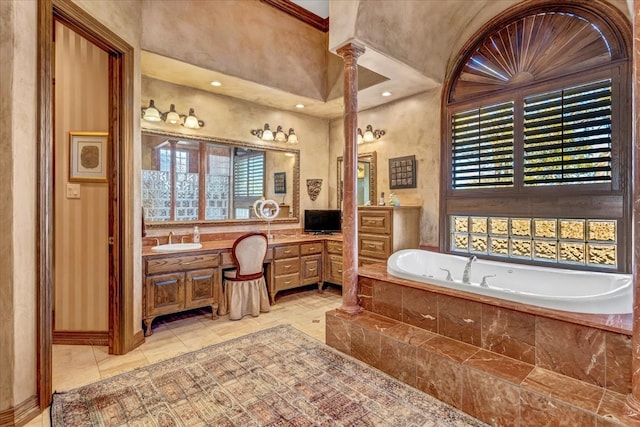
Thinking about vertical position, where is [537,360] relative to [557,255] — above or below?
below

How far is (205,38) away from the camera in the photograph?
3404mm

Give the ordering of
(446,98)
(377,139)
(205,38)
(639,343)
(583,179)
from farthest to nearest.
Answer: (377,139) → (446,98) → (205,38) → (583,179) → (639,343)

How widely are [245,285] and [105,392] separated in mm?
1622

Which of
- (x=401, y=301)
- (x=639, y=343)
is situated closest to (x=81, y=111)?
(x=401, y=301)

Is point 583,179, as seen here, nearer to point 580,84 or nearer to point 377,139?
point 580,84

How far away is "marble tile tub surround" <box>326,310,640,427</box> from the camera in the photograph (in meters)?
1.54

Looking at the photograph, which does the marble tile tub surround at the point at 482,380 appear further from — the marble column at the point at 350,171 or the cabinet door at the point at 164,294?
the cabinet door at the point at 164,294

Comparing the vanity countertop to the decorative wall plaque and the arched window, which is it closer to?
the decorative wall plaque

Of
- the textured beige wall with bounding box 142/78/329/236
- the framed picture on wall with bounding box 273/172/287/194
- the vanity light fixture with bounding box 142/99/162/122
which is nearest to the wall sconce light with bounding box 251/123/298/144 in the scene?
the textured beige wall with bounding box 142/78/329/236

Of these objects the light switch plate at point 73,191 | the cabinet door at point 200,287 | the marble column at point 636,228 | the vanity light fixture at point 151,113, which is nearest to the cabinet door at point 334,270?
the cabinet door at point 200,287

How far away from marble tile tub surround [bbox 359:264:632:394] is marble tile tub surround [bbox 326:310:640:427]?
1.8 inches

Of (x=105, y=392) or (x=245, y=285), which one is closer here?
(x=105, y=392)

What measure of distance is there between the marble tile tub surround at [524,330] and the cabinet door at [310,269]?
1.77 m

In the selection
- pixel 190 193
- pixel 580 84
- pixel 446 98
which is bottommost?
pixel 190 193
